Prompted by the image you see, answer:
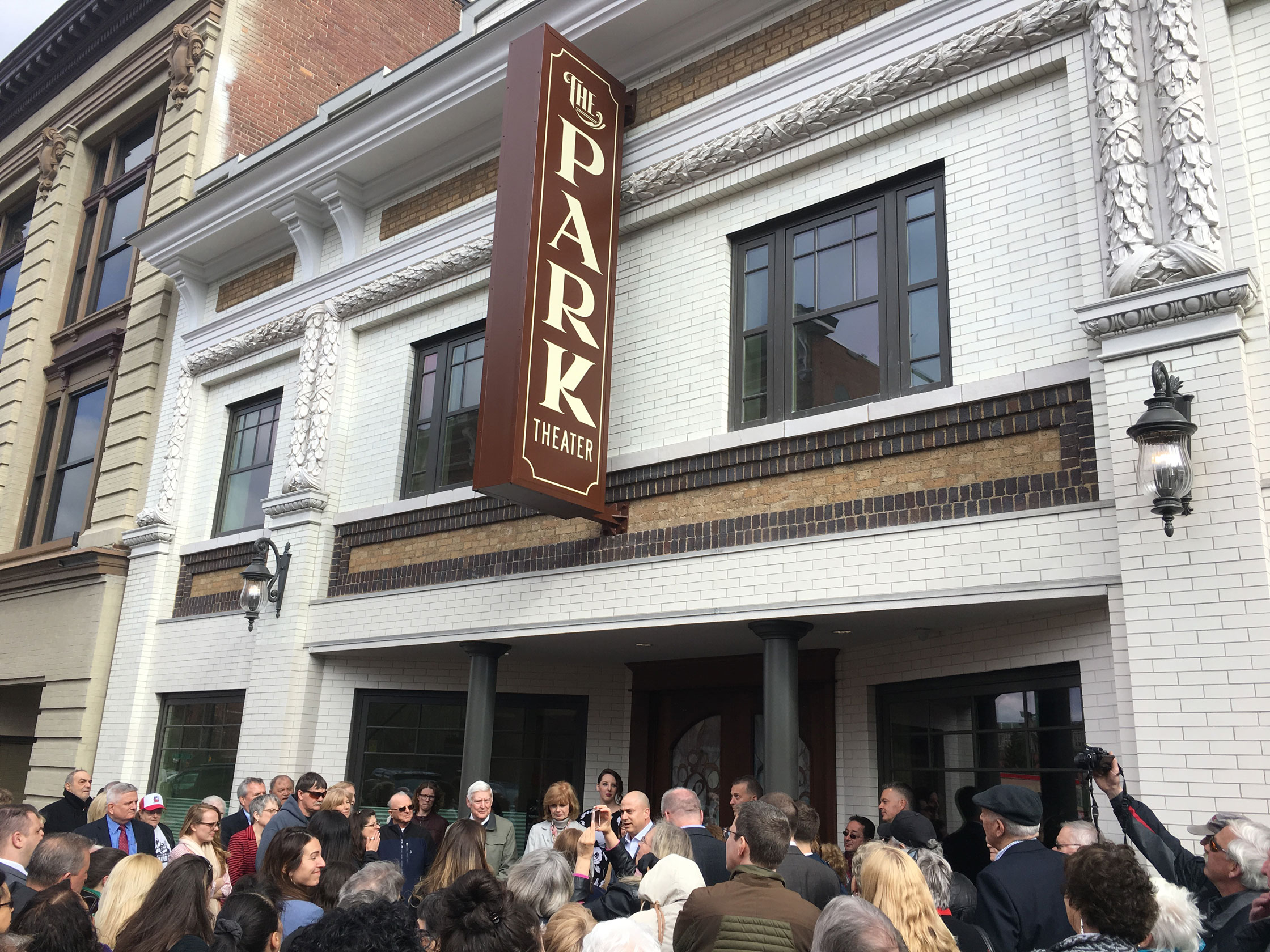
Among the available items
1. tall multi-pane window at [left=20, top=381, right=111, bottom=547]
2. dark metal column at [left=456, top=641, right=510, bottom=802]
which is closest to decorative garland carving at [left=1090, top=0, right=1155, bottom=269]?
dark metal column at [left=456, top=641, right=510, bottom=802]

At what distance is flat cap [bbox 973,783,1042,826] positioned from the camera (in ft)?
15.2

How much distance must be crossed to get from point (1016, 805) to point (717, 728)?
5.49 metres

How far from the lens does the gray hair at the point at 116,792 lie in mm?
7160

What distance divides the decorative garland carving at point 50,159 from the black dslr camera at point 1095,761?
19.2 m

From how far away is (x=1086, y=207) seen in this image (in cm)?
675

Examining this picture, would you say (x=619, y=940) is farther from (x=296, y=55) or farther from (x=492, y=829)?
(x=296, y=55)

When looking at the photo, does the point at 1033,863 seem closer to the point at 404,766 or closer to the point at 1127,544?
the point at 1127,544

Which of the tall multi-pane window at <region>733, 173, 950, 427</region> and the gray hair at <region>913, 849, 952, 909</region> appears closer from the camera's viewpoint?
the gray hair at <region>913, 849, 952, 909</region>

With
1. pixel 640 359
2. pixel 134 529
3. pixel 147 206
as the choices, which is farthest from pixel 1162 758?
pixel 147 206

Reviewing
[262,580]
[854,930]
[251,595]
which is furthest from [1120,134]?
[251,595]

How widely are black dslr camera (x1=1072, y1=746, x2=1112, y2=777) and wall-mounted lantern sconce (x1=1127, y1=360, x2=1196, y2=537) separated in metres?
1.45

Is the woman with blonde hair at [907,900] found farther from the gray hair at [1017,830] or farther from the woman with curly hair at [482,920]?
the woman with curly hair at [482,920]

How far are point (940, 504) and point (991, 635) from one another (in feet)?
3.94

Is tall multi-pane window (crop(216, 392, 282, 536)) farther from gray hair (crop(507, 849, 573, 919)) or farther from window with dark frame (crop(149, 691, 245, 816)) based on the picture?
gray hair (crop(507, 849, 573, 919))
